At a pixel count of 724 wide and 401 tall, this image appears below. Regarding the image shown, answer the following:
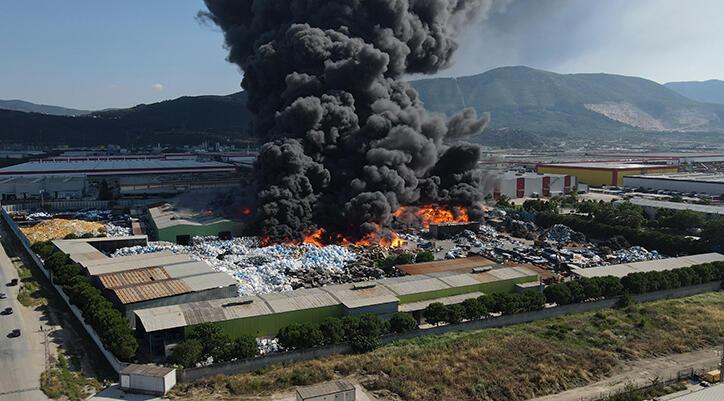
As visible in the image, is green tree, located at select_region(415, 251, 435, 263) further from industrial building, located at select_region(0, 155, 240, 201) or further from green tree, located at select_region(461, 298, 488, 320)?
industrial building, located at select_region(0, 155, 240, 201)

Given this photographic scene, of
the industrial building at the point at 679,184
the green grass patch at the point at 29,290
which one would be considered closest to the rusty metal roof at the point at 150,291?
the green grass patch at the point at 29,290

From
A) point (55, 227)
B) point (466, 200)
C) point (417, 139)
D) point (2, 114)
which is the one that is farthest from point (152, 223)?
point (2, 114)

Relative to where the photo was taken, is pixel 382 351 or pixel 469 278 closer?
pixel 382 351

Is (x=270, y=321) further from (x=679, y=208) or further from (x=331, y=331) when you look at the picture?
(x=679, y=208)

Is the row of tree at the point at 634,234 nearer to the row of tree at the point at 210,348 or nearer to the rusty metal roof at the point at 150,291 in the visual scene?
the row of tree at the point at 210,348

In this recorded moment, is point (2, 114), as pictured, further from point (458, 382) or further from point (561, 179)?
point (458, 382)

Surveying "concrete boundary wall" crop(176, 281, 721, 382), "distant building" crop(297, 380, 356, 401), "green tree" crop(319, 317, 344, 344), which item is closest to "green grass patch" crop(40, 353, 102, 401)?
"concrete boundary wall" crop(176, 281, 721, 382)

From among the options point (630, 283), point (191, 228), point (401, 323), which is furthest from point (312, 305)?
point (191, 228)
